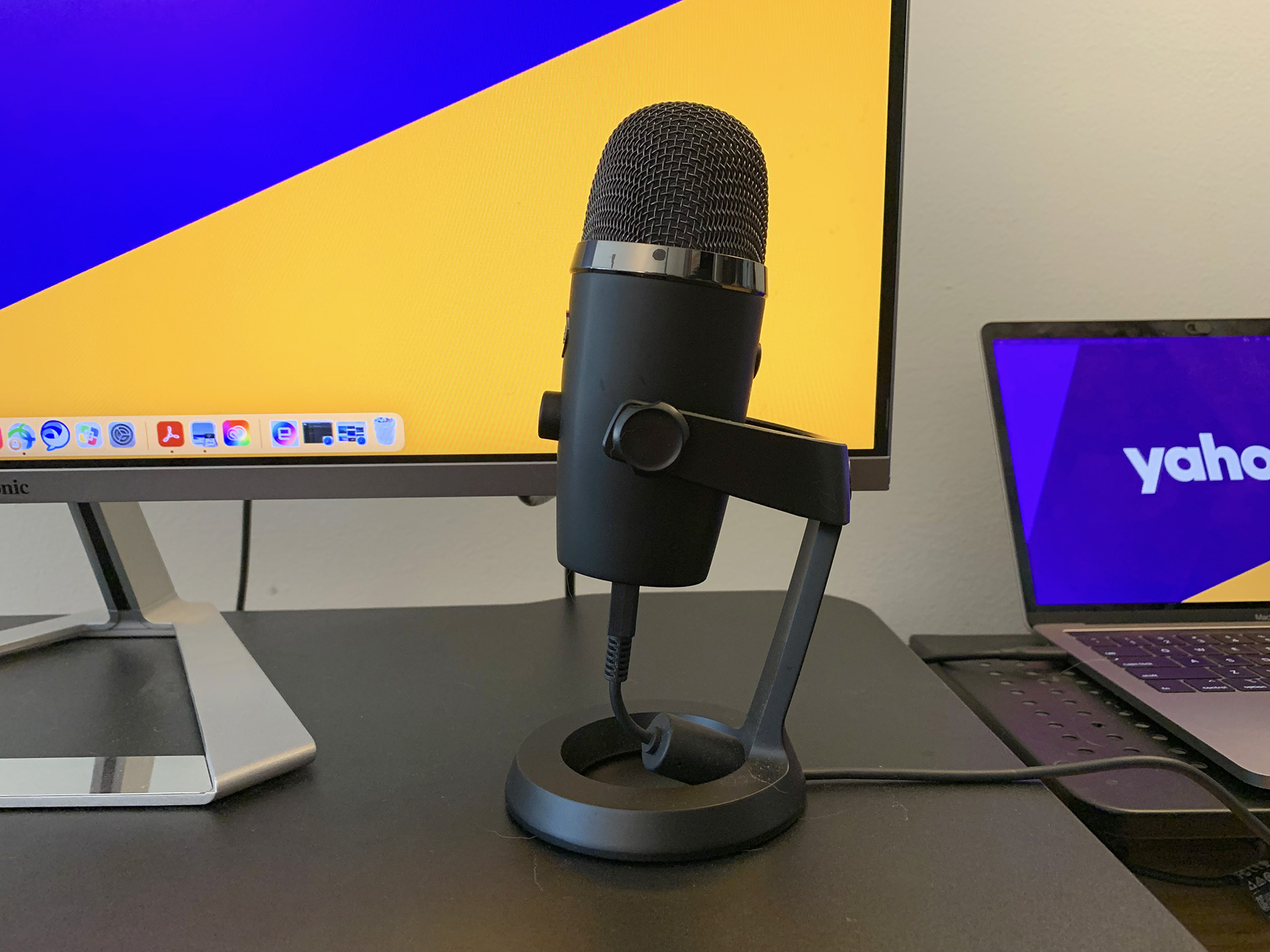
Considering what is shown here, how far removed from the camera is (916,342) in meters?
0.80

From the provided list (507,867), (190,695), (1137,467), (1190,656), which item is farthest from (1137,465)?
(190,695)

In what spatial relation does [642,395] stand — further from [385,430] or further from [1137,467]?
[1137,467]

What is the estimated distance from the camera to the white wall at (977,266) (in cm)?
77

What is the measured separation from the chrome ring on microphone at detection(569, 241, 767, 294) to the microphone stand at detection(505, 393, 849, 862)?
5cm

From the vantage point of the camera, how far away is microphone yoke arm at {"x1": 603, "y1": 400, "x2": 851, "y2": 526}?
33 cm

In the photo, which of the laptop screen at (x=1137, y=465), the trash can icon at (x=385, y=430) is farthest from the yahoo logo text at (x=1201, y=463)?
the trash can icon at (x=385, y=430)

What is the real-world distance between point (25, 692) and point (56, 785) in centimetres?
16

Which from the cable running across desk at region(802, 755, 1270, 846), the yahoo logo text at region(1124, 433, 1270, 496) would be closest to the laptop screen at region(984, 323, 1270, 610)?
the yahoo logo text at region(1124, 433, 1270, 496)

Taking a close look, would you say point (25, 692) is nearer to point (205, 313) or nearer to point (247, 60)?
point (205, 313)

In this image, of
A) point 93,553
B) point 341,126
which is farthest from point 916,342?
point 93,553

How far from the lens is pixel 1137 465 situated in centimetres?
66

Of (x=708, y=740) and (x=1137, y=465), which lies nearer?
(x=708, y=740)

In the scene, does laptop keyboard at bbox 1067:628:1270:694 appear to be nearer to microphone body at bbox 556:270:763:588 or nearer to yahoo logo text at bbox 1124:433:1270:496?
yahoo logo text at bbox 1124:433:1270:496

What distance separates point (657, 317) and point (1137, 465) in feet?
1.61
